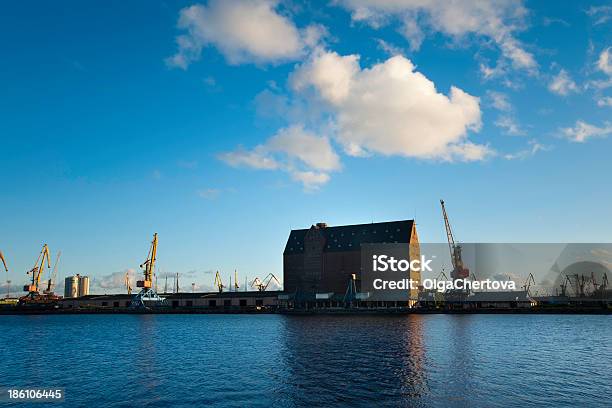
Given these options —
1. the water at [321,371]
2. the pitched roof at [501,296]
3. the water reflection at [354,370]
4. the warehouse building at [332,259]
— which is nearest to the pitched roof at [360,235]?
the warehouse building at [332,259]

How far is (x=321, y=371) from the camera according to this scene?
4612cm

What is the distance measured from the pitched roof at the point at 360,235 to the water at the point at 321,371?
9352 centimetres

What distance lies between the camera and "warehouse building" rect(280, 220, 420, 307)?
172250 millimetres

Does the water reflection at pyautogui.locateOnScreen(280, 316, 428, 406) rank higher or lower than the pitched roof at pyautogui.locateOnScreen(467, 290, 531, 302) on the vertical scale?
higher

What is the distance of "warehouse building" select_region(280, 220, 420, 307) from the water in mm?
93080

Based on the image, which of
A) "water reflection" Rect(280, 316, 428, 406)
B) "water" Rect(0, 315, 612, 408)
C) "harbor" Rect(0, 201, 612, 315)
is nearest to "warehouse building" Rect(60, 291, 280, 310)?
"harbor" Rect(0, 201, 612, 315)

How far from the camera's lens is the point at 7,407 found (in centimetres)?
3481

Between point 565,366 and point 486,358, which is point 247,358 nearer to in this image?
point 486,358

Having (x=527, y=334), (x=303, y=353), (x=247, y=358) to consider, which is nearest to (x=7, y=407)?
(x=247, y=358)

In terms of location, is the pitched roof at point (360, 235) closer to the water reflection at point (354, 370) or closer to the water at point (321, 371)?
the water at point (321, 371)

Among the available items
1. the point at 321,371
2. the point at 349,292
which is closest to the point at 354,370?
the point at 321,371

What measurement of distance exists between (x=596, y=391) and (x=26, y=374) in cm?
5345

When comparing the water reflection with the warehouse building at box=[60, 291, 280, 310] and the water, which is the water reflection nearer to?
the water

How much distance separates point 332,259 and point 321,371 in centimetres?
13335
